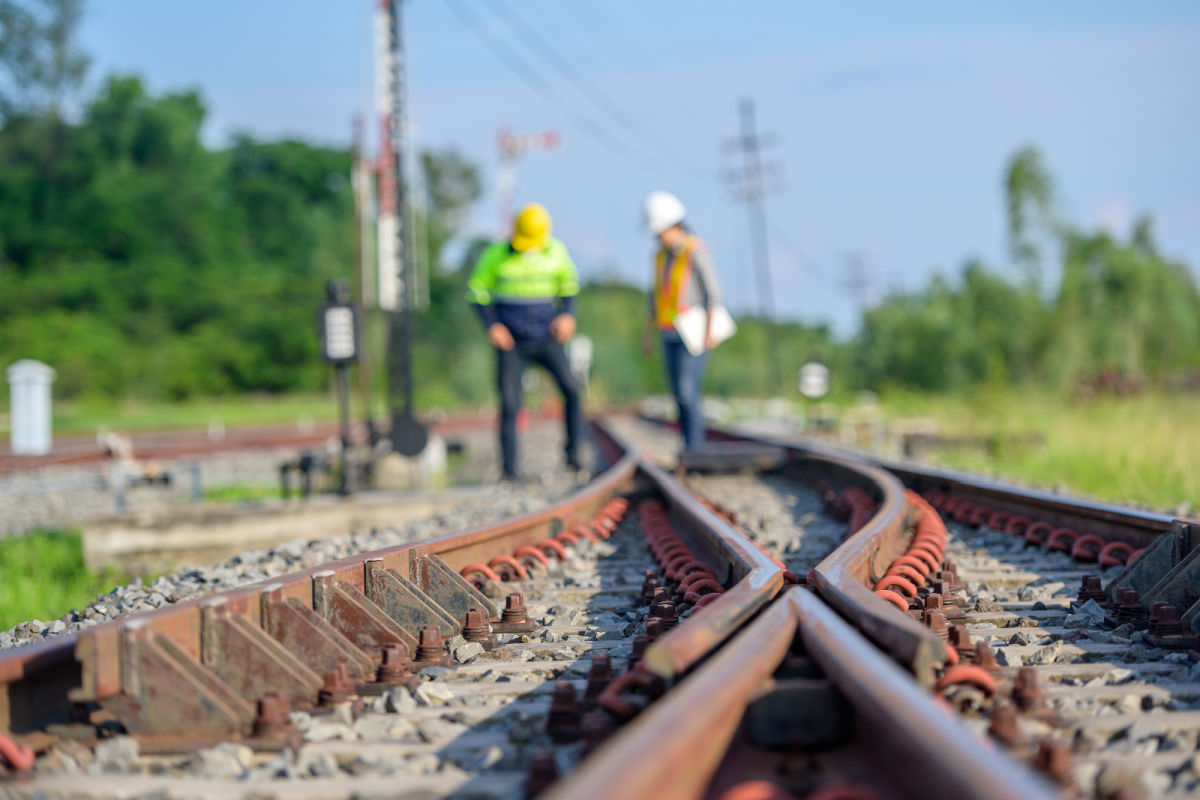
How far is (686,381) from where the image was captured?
8.58 m

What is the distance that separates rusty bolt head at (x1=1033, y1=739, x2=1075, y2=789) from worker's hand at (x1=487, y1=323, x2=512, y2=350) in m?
6.74

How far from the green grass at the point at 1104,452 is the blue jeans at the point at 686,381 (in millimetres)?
2554

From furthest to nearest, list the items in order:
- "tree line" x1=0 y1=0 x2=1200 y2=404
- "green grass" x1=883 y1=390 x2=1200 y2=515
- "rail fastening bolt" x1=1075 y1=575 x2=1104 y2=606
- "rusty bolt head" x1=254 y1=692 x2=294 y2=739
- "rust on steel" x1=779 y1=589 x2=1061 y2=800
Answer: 1. "tree line" x1=0 y1=0 x2=1200 y2=404
2. "green grass" x1=883 y1=390 x2=1200 y2=515
3. "rail fastening bolt" x1=1075 y1=575 x2=1104 y2=606
4. "rusty bolt head" x1=254 y1=692 x2=294 y2=739
5. "rust on steel" x1=779 y1=589 x2=1061 y2=800

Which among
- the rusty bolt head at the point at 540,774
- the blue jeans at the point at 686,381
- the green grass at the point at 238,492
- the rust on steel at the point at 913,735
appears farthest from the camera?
the green grass at the point at 238,492

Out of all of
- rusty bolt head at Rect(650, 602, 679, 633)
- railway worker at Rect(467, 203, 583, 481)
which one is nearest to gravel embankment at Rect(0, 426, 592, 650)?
railway worker at Rect(467, 203, 583, 481)

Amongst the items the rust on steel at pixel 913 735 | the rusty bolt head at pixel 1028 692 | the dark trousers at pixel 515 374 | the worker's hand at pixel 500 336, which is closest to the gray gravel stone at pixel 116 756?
the rust on steel at pixel 913 735

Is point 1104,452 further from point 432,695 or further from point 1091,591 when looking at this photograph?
point 432,695

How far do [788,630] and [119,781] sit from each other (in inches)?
50.7

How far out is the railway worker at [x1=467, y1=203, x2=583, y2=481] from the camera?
8469mm

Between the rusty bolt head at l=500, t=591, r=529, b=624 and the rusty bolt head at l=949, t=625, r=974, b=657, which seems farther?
the rusty bolt head at l=500, t=591, r=529, b=624

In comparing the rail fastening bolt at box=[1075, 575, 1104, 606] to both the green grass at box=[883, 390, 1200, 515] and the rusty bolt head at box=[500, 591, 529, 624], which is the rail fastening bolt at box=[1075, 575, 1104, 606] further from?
the green grass at box=[883, 390, 1200, 515]

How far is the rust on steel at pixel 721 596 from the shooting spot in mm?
2037

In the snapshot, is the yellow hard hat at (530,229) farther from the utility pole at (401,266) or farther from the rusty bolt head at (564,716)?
the rusty bolt head at (564,716)

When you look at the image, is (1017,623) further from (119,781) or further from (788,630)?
(119,781)
